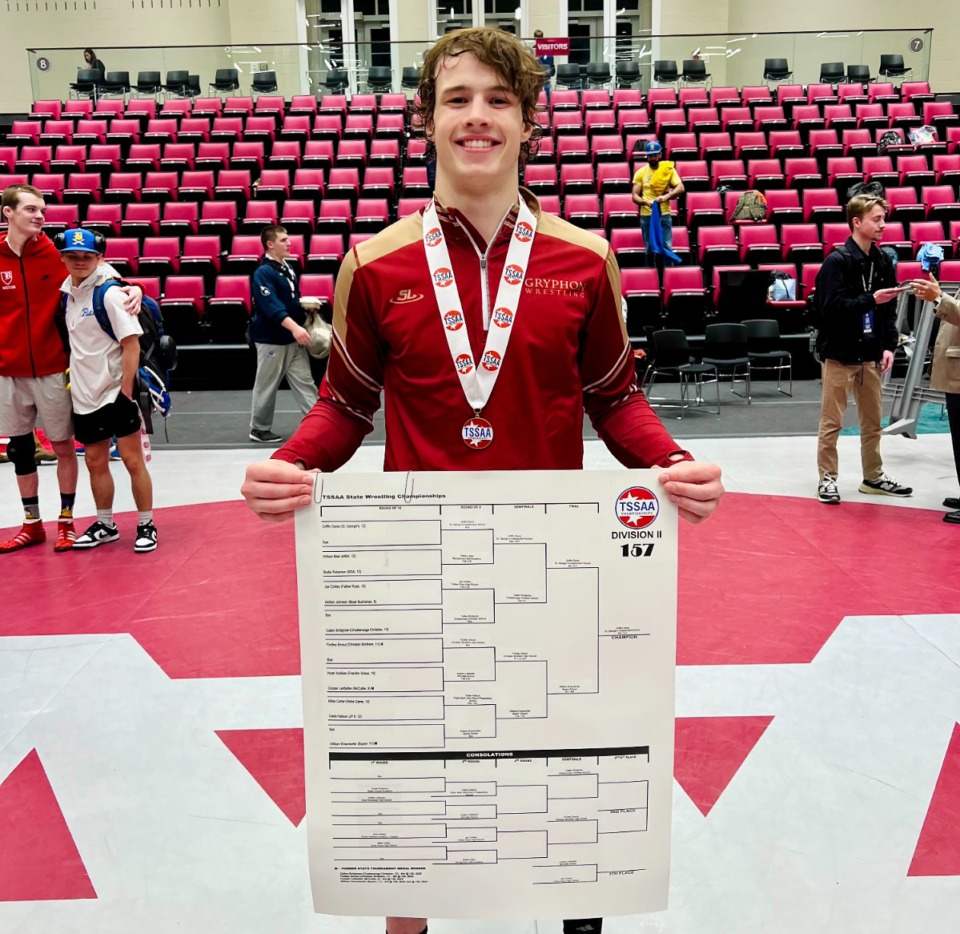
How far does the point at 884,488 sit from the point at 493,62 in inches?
199

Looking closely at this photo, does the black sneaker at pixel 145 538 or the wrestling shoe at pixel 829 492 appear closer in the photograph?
the black sneaker at pixel 145 538

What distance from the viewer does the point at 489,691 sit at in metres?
1.45

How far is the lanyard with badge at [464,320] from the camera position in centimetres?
152

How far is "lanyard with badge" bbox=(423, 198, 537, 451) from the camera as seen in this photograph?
4.99 feet

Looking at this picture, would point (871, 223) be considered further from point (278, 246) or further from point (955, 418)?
point (278, 246)

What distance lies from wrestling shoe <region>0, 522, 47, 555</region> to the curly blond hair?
170 inches

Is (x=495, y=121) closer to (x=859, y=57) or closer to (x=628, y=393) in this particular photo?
(x=628, y=393)

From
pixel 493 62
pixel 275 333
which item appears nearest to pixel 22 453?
pixel 275 333

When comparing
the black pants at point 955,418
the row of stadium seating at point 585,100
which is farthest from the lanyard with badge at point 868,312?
the row of stadium seating at point 585,100

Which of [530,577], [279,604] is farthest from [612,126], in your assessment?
[530,577]

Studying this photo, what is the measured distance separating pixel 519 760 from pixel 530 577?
31cm

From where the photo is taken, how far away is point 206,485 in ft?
20.5

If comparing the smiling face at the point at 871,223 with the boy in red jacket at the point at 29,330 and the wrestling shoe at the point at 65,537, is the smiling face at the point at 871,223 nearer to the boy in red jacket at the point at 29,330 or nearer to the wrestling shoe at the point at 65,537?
the boy in red jacket at the point at 29,330

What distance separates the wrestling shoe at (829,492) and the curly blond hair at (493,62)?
4.54 meters
